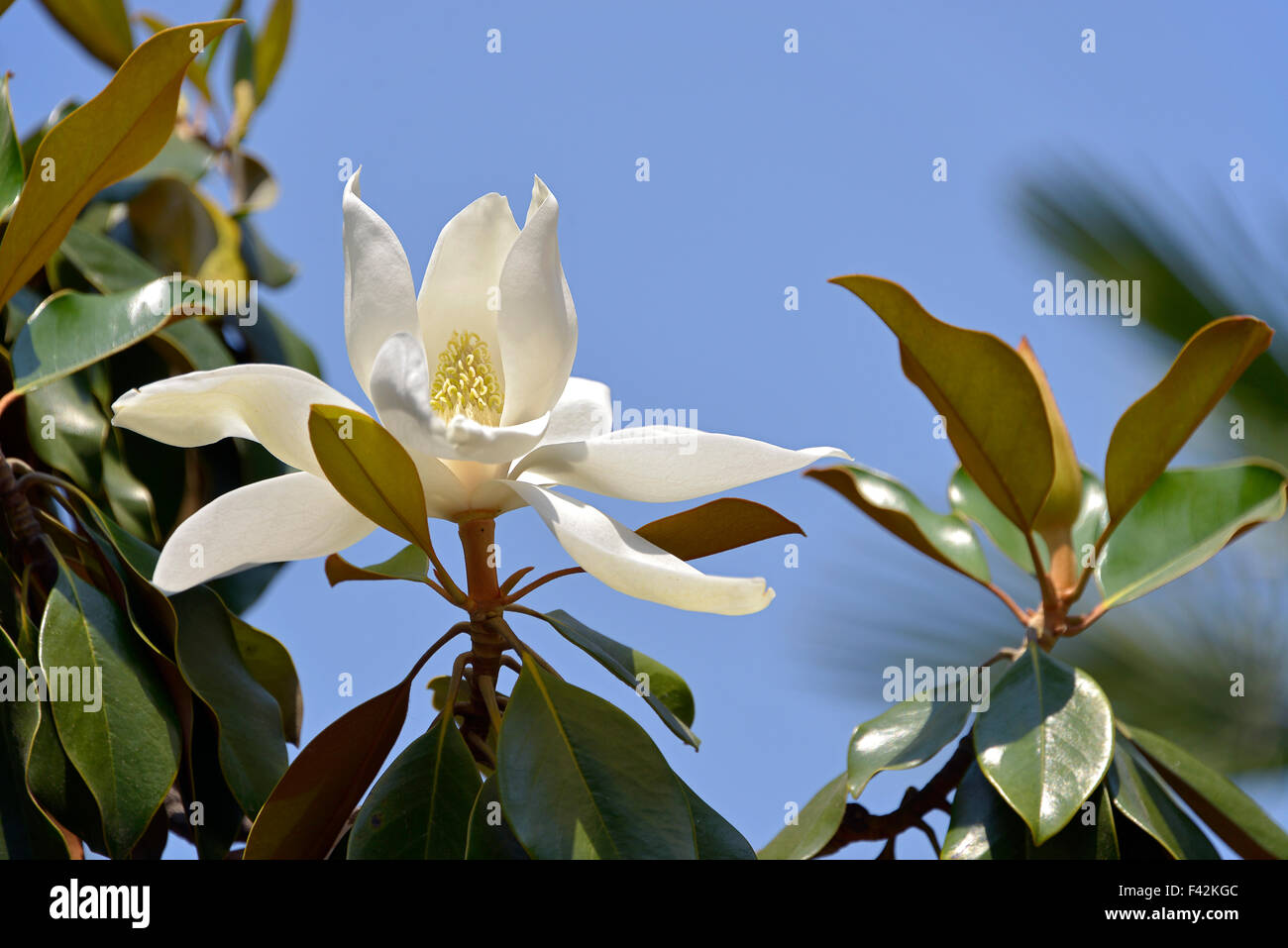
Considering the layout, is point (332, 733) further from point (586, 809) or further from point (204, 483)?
point (204, 483)

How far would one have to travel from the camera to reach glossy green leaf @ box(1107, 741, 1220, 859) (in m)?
0.92

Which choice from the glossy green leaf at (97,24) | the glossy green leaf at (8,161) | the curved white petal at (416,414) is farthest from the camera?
the glossy green leaf at (97,24)

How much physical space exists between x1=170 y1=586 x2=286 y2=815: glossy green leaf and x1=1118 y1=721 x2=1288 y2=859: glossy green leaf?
2.73ft

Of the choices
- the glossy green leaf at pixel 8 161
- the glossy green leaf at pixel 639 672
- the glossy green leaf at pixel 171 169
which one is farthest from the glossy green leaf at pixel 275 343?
the glossy green leaf at pixel 639 672

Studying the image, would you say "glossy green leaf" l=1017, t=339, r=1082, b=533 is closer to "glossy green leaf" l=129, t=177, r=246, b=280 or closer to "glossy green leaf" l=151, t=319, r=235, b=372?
"glossy green leaf" l=151, t=319, r=235, b=372

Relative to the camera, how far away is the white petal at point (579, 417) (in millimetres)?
862

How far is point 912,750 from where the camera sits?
3.11 ft

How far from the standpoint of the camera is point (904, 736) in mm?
983

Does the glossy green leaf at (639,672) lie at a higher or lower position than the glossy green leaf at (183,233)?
lower

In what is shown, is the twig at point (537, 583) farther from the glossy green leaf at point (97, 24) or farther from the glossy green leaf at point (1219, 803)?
the glossy green leaf at point (97, 24)

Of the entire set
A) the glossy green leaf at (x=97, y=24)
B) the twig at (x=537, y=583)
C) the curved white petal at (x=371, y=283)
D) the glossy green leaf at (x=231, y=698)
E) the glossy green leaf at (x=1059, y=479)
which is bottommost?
the glossy green leaf at (x=231, y=698)

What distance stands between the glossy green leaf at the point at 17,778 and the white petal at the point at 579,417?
0.49 metres
